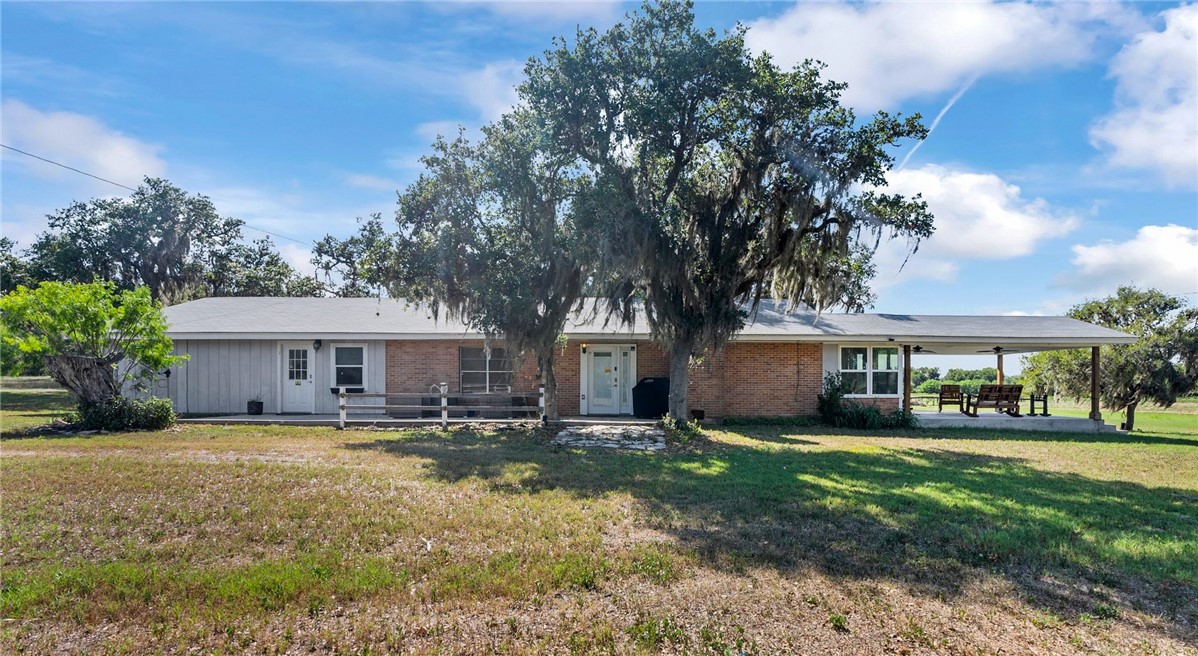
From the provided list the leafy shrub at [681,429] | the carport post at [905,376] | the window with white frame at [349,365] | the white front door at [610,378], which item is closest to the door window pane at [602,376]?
the white front door at [610,378]

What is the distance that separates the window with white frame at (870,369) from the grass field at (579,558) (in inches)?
324

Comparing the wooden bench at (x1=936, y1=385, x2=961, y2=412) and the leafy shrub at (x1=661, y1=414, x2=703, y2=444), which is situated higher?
the wooden bench at (x1=936, y1=385, x2=961, y2=412)

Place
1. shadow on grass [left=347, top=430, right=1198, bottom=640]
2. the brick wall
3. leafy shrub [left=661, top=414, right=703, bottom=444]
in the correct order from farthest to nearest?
the brick wall → leafy shrub [left=661, top=414, right=703, bottom=444] → shadow on grass [left=347, top=430, right=1198, bottom=640]

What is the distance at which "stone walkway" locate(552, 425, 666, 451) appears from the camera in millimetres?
12578

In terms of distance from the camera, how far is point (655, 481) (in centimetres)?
885

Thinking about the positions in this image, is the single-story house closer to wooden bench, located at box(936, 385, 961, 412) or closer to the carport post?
the carport post

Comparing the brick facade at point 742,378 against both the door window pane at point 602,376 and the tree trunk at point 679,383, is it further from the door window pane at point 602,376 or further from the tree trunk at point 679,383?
the tree trunk at point 679,383

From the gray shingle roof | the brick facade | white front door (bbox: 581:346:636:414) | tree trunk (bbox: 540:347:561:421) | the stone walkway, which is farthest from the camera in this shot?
white front door (bbox: 581:346:636:414)

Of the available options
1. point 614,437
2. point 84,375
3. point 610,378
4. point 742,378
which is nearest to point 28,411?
point 84,375

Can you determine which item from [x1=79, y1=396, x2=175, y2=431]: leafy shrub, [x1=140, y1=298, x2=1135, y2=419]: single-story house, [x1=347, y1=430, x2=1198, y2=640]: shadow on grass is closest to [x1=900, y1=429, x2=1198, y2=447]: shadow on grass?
[x1=140, y1=298, x2=1135, y2=419]: single-story house

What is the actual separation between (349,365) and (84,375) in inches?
221

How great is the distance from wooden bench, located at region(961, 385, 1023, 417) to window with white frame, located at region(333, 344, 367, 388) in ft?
54.0

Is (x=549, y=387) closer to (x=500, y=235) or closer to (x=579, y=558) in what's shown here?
(x=500, y=235)

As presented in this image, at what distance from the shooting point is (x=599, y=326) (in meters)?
17.6
